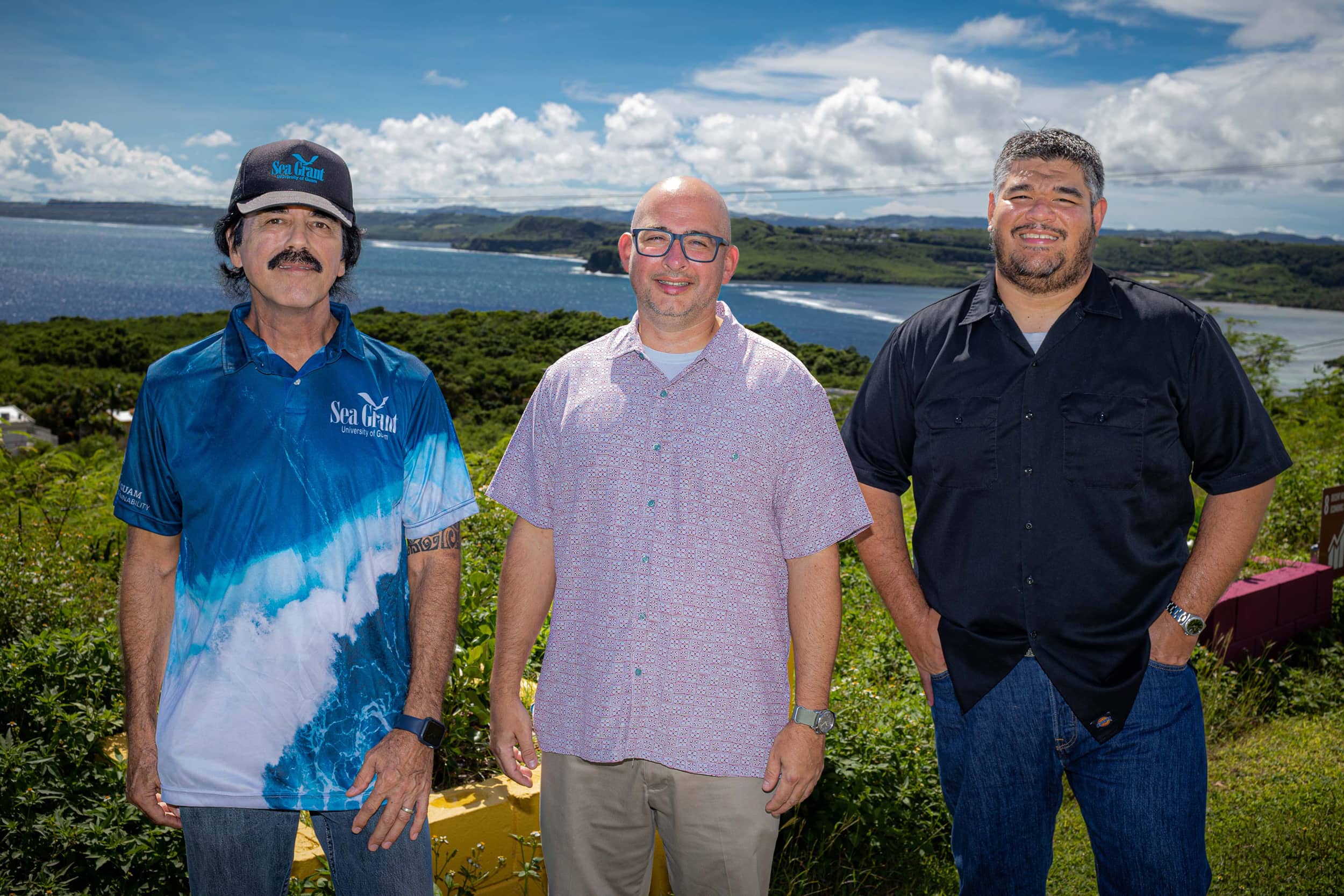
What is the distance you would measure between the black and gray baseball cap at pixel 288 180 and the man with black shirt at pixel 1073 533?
173 centimetres

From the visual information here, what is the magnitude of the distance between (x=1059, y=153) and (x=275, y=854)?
2829mm

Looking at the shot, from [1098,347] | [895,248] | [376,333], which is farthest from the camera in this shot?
[895,248]

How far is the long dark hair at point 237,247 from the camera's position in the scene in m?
2.29

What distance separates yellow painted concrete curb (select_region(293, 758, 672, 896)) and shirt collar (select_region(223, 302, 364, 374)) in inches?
64.0

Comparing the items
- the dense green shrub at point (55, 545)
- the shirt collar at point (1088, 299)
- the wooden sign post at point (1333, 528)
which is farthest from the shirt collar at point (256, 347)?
the wooden sign post at point (1333, 528)

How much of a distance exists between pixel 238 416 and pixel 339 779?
2.89 ft

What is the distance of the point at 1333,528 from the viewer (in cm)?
671

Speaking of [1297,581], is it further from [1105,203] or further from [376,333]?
[376,333]

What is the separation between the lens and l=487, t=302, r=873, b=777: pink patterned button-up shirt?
2.29m

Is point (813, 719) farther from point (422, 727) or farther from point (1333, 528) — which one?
point (1333, 528)

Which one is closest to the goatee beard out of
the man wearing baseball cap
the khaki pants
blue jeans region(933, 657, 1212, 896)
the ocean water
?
blue jeans region(933, 657, 1212, 896)

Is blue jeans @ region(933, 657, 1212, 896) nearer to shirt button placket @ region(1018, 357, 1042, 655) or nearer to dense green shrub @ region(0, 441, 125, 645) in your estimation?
shirt button placket @ region(1018, 357, 1042, 655)

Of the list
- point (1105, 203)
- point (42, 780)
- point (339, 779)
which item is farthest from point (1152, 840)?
point (42, 780)

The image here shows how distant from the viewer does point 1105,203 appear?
2.82 meters
